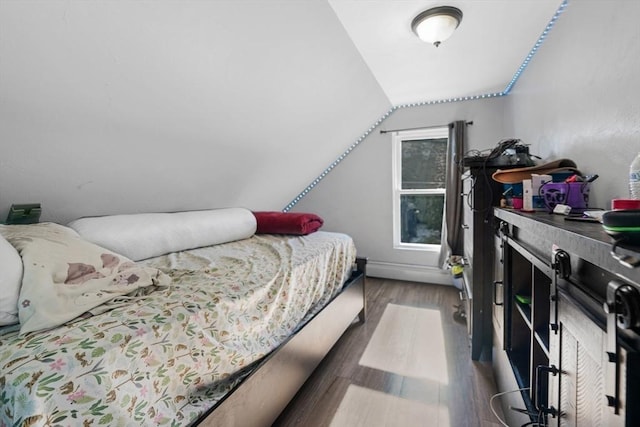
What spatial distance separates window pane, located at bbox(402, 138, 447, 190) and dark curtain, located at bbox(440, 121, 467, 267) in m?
0.19

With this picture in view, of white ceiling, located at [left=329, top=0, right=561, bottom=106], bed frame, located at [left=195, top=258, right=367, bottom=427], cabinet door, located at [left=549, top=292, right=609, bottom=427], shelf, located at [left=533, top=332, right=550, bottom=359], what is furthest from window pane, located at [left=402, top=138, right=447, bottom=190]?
cabinet door, located at [left=549, top=292, right=609, bottom=427]

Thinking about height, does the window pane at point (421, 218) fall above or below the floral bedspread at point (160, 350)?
above

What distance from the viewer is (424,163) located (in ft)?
11.3

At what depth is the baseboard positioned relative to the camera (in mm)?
3336

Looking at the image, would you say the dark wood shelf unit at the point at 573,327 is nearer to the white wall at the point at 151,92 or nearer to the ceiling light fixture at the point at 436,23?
the ceiling light fixture at the point at 436,23

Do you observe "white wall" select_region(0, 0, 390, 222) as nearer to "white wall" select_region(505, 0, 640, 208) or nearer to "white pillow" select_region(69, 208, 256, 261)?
"white pillow" select_region(69, 208, 256, 261)

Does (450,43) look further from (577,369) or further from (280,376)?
(280,376)

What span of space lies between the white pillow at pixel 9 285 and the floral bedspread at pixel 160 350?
4 cm

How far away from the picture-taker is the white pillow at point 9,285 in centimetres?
80

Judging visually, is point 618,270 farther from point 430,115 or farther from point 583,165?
point 430,115

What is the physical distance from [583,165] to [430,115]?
2091 mm

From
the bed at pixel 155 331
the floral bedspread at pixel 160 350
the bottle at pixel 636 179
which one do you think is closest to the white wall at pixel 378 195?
the bed at pixel 155 331

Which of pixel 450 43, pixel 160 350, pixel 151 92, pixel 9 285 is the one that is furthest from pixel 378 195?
pixel 9 285

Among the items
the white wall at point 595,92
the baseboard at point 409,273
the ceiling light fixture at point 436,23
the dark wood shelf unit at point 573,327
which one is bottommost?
the baseboard at point 409,273
